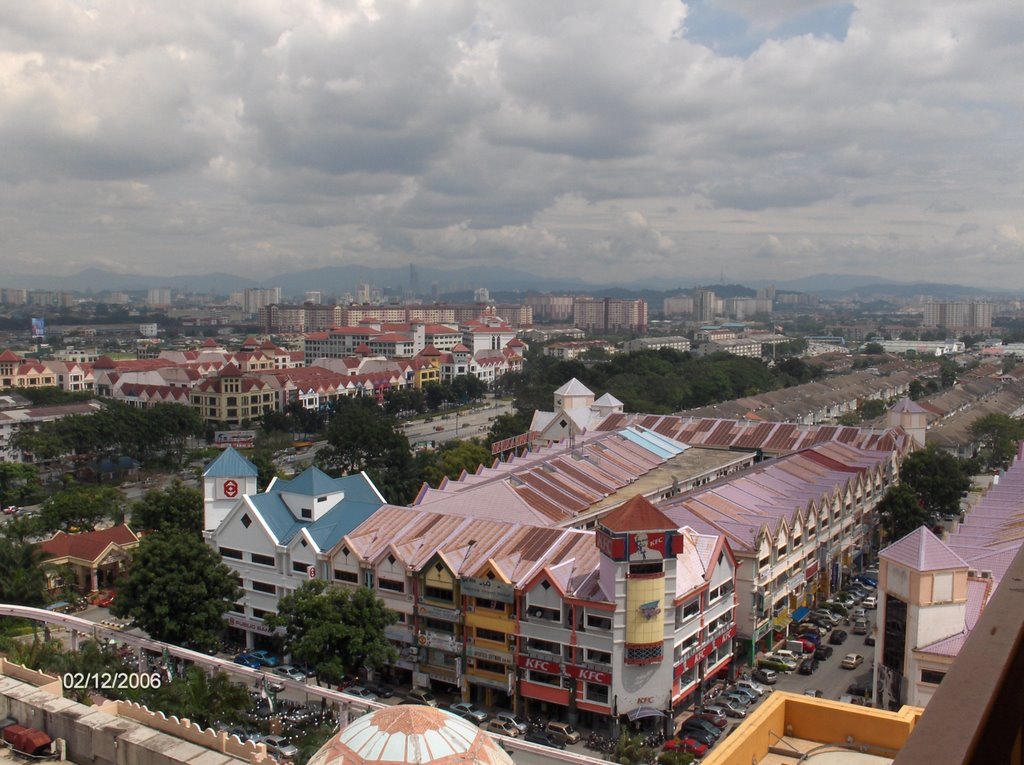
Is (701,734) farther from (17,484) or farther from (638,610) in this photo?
(17,484)

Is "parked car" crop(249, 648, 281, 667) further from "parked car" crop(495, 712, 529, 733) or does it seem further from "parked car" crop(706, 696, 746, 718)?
"parked car" crop(706, 696, 746, 718)

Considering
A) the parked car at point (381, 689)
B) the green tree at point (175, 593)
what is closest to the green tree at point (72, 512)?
the green tree at point (175, 593)

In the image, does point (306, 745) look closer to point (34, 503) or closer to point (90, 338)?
point (34, 503)

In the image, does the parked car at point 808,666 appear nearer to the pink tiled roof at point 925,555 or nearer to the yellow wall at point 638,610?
the pink tiled roof at point 925,555

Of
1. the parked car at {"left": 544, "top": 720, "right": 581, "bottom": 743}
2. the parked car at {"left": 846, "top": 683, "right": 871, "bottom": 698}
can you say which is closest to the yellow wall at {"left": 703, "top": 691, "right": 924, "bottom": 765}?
the parked car at {"left": 544, "top": 720, "right": 581, "bottom": 743}

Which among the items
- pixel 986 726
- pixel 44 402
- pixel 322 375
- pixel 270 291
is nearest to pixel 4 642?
pixel 986 726
